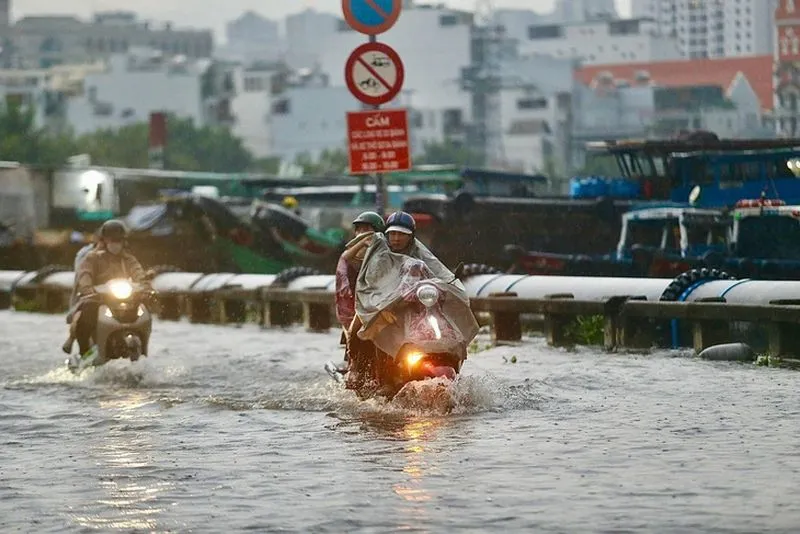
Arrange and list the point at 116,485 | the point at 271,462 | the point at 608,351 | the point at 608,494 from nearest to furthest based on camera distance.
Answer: the point at 608,494
the point at 116,485
the point at 271,462
the point at 608,351

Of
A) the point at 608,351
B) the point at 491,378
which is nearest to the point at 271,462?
the point at 491,378

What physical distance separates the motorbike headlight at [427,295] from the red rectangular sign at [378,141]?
5.09 metres

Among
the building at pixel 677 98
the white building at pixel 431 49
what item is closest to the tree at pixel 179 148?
the building at pixel 677 98

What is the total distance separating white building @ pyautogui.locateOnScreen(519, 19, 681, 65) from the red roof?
13.0 meters

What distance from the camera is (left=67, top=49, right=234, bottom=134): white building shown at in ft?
481

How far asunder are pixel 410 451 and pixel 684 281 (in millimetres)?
8045

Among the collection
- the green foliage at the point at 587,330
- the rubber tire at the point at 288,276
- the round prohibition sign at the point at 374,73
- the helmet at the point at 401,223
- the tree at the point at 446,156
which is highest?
the round prohibition sign at the point at 374,73

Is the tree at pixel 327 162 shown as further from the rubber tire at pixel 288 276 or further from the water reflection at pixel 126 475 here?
the water reflection at pixel 126 475

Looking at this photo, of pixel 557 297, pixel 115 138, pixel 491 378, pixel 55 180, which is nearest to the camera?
pixel 491 378

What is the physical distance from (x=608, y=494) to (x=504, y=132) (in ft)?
471

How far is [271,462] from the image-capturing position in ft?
36.4

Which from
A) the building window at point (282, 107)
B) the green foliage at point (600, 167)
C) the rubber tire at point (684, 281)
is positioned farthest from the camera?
the building window at point (282, 107)

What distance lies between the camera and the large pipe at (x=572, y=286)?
1789 centimetres

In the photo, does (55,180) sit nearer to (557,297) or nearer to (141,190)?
(141,190)
